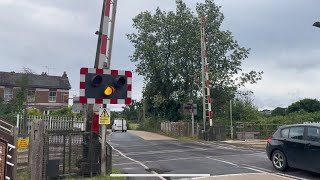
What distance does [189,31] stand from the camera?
145 feet

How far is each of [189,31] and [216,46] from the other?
343 centimetres

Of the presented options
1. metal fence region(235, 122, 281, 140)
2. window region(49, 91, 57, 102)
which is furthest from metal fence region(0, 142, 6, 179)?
window region(49, 91, 57, 102)

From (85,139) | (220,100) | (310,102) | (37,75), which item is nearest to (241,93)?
(220,100)

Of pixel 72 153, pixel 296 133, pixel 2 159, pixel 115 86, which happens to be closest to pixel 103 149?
pixel 72 153

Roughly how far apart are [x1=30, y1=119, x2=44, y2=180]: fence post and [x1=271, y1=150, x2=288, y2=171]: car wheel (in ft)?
23.5

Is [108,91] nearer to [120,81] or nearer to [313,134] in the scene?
[120,81]

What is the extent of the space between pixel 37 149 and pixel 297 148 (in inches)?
288

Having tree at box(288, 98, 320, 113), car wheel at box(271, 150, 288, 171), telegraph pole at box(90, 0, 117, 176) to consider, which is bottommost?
car wheel at box(271, 150, 288, 171)

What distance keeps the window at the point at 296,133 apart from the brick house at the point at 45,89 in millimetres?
44675

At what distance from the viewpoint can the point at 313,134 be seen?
11367mm

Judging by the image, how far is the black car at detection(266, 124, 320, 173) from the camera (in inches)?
438

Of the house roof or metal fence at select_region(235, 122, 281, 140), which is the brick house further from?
metal fence at select_region(235, 122, 281, 140)

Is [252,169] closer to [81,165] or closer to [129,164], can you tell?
[129,164]

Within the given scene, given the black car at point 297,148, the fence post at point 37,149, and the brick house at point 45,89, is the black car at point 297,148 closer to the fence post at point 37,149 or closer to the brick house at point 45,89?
the fence post at point 37,149
